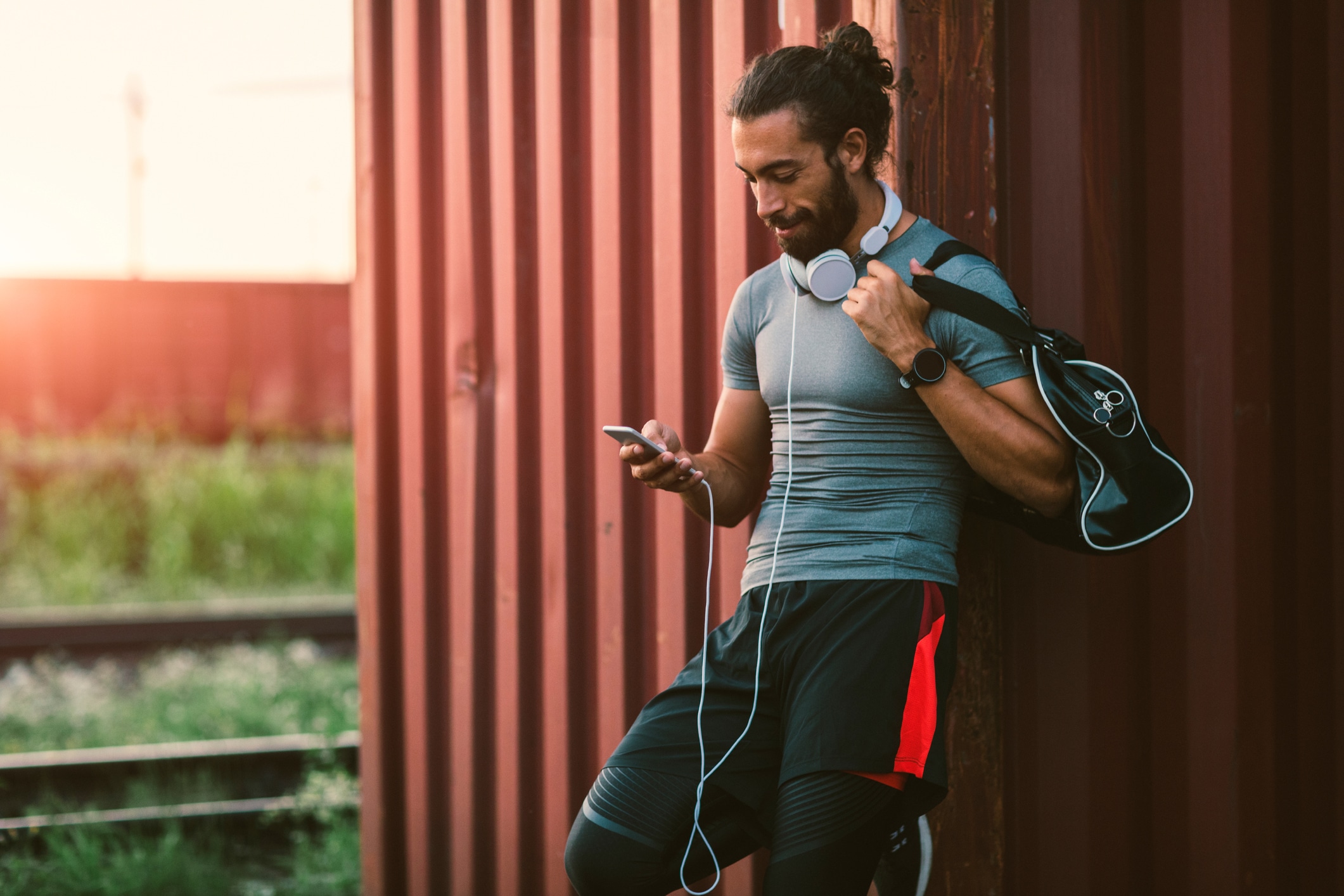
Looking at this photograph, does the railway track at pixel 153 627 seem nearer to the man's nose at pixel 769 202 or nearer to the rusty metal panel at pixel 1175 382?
the rusty metal panel at pixel 1175 382

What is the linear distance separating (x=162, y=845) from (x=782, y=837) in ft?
10.8

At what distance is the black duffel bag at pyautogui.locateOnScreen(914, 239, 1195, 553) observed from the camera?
1.76m

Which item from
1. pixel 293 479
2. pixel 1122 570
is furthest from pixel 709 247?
pixel 293 479

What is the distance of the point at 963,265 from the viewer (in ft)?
6.23

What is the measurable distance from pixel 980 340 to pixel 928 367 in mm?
132

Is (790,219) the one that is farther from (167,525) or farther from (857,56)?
(167,525)

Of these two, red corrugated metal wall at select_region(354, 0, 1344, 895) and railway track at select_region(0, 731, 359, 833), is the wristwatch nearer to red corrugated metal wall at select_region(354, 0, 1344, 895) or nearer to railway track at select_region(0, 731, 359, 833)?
red corrugated metal wall at select_region(354, 0, 1344, 895)

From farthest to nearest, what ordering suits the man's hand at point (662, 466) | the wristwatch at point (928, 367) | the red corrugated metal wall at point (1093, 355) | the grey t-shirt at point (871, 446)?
the red corrugated metal wall at point (1093, 355)
the man's hand at point (662, 466)
the grey t-shirt at point (871, 446)
the wristwatch at point (928, 367)

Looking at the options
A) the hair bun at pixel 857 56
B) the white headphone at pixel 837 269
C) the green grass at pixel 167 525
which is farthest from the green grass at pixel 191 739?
the hair bun at pixel 857 56

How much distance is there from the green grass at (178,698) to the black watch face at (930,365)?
470 centimetres

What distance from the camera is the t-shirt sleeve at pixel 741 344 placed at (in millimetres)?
2199

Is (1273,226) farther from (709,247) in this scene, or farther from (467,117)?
(467,117)

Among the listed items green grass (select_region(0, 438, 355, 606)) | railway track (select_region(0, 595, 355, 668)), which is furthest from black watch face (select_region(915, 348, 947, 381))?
green grass (select_region(0, 438, 355, 606))

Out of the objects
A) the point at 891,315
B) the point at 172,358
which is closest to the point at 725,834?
the point at 891,315
